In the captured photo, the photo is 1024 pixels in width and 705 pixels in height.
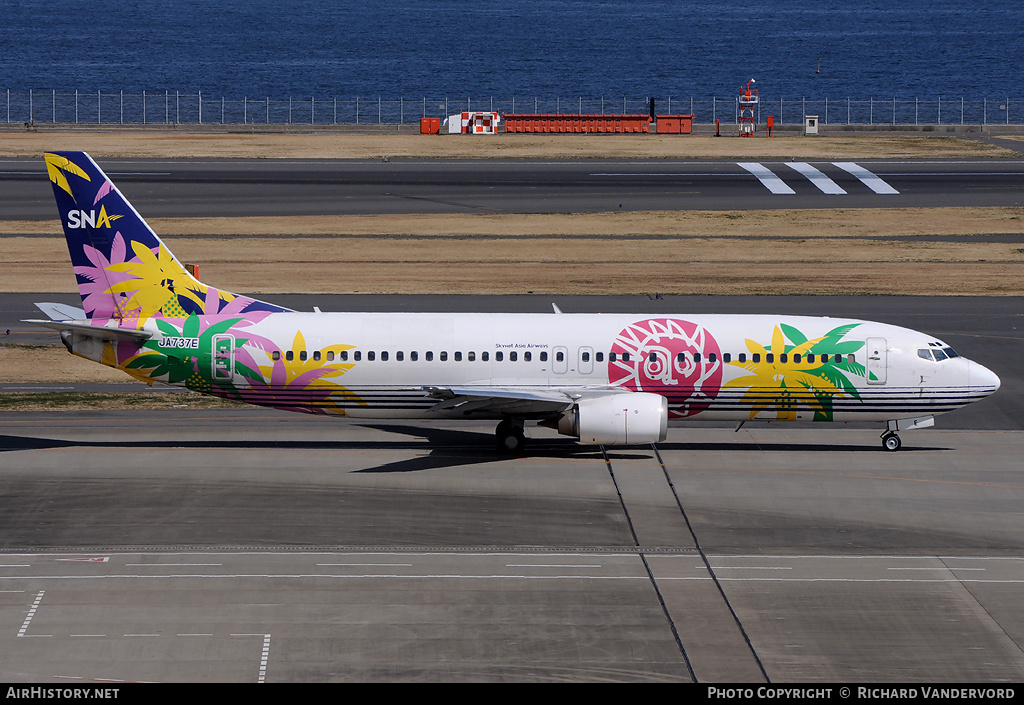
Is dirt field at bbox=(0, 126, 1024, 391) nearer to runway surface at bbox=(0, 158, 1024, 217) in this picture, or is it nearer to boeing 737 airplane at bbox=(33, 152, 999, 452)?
runway surface at bbox=(0, 158, 1024, 217)

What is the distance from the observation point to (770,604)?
29.2 metres

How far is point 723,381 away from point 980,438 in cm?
1066

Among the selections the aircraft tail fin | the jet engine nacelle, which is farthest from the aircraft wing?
the aircraft tail fin

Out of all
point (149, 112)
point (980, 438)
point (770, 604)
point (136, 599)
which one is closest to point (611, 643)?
point (770, 604)

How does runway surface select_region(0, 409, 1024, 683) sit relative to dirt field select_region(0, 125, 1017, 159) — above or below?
below

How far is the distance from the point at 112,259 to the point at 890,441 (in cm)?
2808

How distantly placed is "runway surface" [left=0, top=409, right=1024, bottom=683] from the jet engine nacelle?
1.38 meters

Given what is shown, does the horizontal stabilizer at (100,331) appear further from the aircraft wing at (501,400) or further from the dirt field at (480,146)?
the dirt field at (480,146)

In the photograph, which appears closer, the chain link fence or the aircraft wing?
the aircraft wing

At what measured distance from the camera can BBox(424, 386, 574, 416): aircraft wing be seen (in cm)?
3988

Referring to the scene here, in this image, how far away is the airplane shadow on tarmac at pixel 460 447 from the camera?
137 feet

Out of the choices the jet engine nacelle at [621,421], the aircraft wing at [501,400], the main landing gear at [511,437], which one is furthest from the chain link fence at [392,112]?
the jet engine nacelle at [621,421]

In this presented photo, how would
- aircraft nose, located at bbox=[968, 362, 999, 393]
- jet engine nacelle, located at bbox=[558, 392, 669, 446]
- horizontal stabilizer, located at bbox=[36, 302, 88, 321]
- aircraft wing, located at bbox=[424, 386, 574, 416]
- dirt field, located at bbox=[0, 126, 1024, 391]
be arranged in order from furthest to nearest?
dirt field, located at bbox=[0, 126, 1024, 391], aircraft nose, located at bbox=[968, 362, 999, 393], horizontal stabilizer, located at bbox=[36, 302, 88, 321], aircraft wing, located at bbox=[424, 386, 574, 416], jet engine nacelle, located at bbox=[558, 392, 669, 446]
